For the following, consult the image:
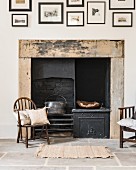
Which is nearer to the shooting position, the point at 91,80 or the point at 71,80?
the point at 71,80

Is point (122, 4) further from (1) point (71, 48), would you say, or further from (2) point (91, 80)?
(2) point (91, 80)

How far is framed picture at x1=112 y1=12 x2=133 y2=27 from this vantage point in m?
6.00

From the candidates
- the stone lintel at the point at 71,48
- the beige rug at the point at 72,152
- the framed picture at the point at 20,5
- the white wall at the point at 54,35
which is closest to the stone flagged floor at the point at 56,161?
the beige rug at the point at 72,152

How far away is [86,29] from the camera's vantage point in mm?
6012

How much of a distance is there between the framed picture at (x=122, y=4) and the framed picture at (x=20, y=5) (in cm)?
148

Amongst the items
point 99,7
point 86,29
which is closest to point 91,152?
point 86,29

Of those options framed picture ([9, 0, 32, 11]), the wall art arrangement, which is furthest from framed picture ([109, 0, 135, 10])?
framed picture ([9, 0, 32, 11])

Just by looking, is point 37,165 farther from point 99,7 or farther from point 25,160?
point 99,7

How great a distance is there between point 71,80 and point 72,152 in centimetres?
185

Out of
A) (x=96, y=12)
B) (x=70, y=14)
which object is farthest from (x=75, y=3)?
(x=96, y=12)

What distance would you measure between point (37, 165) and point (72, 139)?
1848 millimetres

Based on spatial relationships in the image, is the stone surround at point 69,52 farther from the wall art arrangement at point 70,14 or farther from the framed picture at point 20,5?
the framed picture at point 20,5

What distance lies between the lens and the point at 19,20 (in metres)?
5.99

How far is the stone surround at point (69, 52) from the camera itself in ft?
19.7
